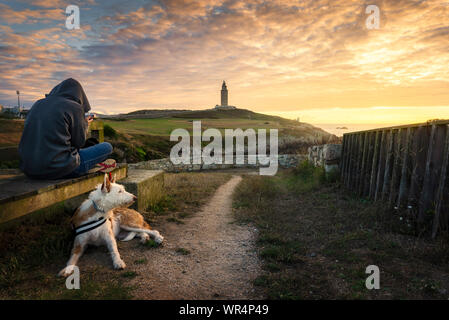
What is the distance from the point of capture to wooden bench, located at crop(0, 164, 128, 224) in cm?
358

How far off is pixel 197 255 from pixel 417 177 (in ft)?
15.3

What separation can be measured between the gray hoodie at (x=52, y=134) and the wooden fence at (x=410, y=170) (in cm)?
642

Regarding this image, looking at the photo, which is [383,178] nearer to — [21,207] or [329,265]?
[329,265]

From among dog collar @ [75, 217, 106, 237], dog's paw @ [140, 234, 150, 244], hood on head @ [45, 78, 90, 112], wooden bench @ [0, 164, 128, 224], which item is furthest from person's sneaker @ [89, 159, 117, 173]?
dog's paw @ [140, 234, 150, 244]

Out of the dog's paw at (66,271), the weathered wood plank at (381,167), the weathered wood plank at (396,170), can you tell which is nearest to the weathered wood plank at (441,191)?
the weathered wood plank at (396,170)

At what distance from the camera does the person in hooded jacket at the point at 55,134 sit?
4402 mm

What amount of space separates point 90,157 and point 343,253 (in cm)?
496

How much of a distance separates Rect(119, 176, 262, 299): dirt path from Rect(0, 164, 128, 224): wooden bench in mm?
1305

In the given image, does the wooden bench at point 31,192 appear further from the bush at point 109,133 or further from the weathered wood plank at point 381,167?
the bush at point 109,133

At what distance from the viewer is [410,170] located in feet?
19.9

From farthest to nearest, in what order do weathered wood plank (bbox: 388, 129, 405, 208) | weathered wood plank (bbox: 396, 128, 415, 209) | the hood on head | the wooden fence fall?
weathered wood plank (bbox: 388, 129, 405, 208), weathered wood plank (bbox: 396, 128, 415, 209), the wooden fence, the hood on head

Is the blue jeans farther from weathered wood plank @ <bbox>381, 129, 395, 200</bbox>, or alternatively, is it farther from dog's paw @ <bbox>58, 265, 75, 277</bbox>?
weathered wood plank @ <bbox>381, 129, 395, 200</bbox>
